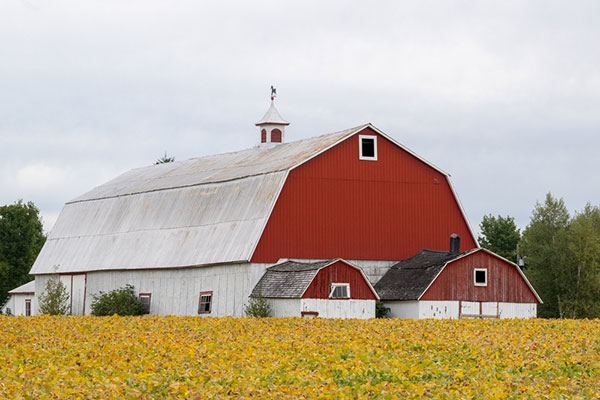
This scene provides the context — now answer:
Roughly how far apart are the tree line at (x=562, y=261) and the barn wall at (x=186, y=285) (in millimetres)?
23782

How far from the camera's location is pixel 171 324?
30203mm

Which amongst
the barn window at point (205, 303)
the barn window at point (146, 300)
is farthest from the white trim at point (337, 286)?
the barn window at point (146, 300)

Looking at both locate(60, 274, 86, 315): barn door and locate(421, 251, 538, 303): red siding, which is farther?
locate(60, 274, 86, 315): barn door

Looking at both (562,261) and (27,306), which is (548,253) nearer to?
(562,261)

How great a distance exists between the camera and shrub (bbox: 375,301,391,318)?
1570 inches

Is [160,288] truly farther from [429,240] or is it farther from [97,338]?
[97,338]

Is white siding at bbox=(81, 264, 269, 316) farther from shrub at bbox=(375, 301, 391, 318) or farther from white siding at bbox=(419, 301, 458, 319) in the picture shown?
white siding at bbox=(419, 301, 458, 319)

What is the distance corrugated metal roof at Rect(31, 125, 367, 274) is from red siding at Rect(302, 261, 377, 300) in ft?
11.8

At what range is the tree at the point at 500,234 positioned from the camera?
83375mm

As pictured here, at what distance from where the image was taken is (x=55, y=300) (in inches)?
1984

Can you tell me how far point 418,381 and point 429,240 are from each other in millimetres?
24980

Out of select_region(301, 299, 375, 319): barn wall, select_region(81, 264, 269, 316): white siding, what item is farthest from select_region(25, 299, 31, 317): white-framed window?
select_region(301, 299, 375, 319): barn wall

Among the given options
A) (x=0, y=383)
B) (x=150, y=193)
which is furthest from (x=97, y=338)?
(x=150, y=193)

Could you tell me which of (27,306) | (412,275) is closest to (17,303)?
(27,306)
